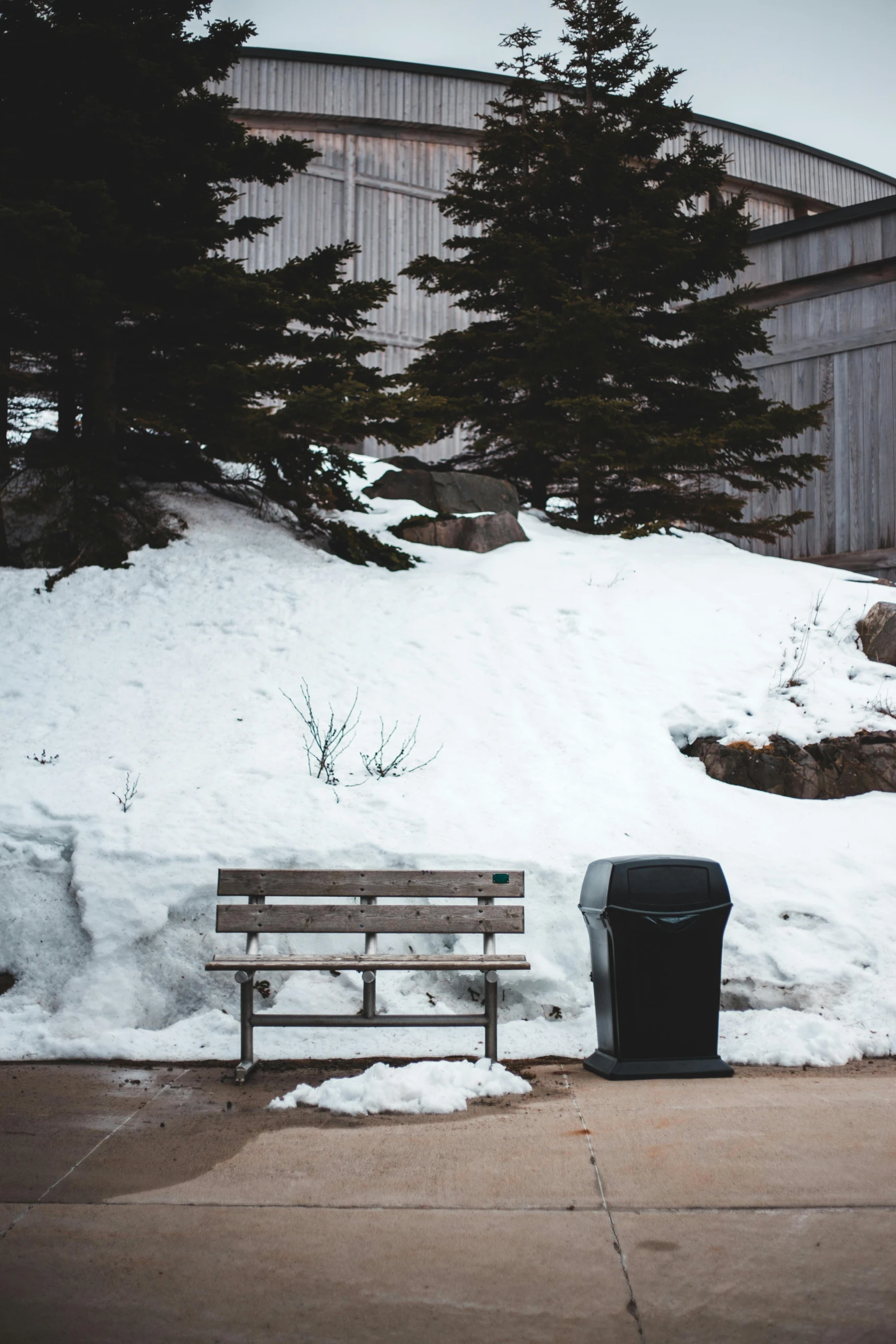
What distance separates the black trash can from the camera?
5.32m

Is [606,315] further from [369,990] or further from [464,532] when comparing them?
[369,990]

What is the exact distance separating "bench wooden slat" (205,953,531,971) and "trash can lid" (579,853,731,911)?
0.60m

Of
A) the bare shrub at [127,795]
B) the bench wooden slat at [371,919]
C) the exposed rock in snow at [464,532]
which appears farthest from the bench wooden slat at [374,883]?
the exposed rock in snow at [464,532]

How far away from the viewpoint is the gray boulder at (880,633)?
966 centimetres

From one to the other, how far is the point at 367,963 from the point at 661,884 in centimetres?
162

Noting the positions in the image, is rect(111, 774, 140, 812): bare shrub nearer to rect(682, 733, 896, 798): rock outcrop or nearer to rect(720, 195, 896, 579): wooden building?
rect(682, 733, 896, 798): rock outcrop

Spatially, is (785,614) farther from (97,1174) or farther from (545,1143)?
(97,1174)

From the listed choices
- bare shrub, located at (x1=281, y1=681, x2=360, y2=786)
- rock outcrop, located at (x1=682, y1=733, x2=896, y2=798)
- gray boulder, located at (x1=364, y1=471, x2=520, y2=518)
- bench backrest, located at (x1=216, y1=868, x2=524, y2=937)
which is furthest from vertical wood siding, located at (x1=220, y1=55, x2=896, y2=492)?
bench backrest, located at (x1=216, y1=868, x2=524, y2=937)

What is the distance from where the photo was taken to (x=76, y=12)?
34.7 feet

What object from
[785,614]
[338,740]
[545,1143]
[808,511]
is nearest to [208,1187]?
[545,1143]

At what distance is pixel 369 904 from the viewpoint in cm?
566

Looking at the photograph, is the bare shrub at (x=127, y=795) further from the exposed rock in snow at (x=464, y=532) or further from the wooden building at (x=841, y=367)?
the wooden building at (x=841, y=367)

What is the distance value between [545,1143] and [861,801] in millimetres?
4910

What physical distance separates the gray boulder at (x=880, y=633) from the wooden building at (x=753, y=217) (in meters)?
4.00
